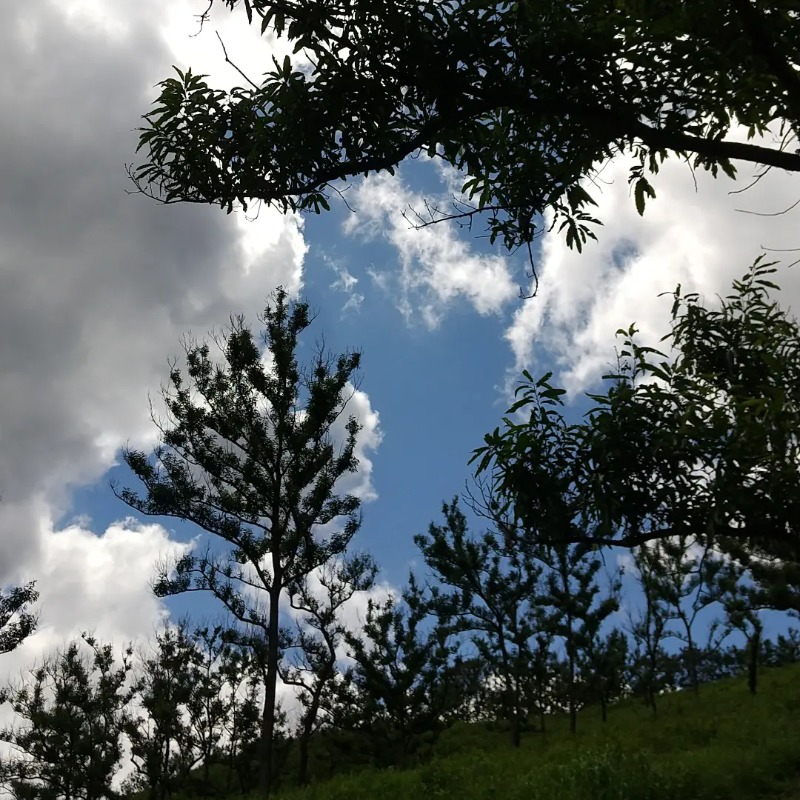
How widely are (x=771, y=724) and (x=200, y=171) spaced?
1731 centimetres

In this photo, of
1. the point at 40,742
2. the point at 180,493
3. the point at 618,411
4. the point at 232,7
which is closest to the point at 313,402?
the point at 180,493

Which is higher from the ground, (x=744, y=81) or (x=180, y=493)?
(x=180, y=493)

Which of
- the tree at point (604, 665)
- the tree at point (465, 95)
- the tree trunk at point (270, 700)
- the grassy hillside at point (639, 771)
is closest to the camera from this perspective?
the tree at point (465, 95)

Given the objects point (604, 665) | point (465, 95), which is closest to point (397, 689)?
point (604, 665)

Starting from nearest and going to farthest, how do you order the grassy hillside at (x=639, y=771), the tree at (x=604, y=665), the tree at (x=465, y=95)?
1. the tree at (x=465, y=95)
2. the grassy hillside at (x=639, y=771)
3. the tree at (x=604, y=665)

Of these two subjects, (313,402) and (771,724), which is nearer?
(771,724)

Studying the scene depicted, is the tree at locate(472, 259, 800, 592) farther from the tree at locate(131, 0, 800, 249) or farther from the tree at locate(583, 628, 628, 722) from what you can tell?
the tree at locate(583, 628, 628, 722)

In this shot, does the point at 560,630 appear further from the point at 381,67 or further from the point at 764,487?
the point at 381,67

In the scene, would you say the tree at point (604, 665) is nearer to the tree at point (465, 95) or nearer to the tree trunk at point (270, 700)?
the tree trunk at point (270, 700)

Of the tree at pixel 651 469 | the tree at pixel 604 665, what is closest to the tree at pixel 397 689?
the tree at pixel 604 665

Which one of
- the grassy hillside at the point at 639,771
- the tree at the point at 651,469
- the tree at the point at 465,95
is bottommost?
the grassy hillside at the point at 639,771

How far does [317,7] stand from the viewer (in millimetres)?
5004

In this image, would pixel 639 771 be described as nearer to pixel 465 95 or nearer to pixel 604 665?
pixel 465 95

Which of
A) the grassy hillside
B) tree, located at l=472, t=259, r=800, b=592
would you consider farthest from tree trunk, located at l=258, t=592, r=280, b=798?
tree, located at l=472, t=259, r=800, b=592
